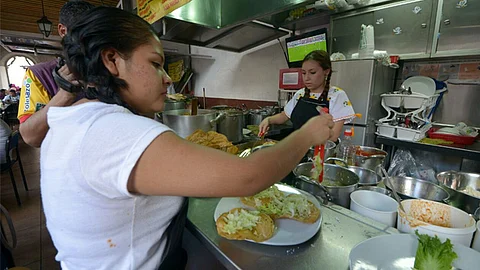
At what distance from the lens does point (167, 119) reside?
5.91ft

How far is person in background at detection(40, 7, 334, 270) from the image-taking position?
52 cm

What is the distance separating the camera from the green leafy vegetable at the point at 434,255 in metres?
0.62

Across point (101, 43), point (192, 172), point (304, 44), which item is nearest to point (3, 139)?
point (101, 43)

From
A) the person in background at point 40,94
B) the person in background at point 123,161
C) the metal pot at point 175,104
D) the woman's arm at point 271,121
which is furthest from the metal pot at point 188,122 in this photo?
the metal pot at point 175,104

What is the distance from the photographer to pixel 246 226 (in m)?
0.86

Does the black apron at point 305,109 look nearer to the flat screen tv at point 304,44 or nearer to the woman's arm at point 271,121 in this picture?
the woman's arm at point 271,121

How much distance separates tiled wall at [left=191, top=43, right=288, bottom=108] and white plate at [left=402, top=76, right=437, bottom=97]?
192 cm

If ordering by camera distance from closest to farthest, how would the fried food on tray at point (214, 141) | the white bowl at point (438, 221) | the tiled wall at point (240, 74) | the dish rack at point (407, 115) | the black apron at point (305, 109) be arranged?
the white bowl at point (438, 221), the fried food on tray at point (214, 141), the black apron at point (305, 109), the dish rack at point (407, 115), the tiled wall at point (240, 74)

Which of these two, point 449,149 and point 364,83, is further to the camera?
point 364,83

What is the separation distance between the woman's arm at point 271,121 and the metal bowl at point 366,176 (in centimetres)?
77

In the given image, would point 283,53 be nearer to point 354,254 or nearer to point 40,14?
point 354,254

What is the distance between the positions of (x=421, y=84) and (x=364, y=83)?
0.79 m

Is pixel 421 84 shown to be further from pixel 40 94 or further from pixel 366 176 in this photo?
pixel 40 94

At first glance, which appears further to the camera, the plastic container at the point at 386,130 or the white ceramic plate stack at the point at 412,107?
the plastic container at the point at 386,130
